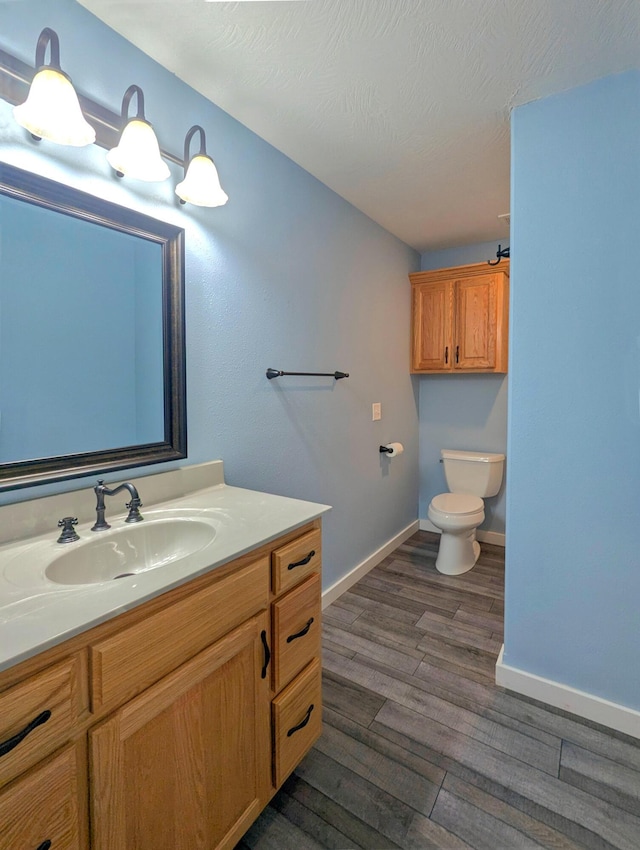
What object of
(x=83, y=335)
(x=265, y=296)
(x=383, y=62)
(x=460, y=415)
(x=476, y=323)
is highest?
(x=383, y=62)

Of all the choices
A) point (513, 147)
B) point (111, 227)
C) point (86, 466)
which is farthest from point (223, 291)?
point (513, 147)

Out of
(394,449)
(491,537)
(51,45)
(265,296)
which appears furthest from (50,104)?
(491,537)

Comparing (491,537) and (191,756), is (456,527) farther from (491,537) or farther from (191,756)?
(191,756)

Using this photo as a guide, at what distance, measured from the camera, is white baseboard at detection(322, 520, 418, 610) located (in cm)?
232

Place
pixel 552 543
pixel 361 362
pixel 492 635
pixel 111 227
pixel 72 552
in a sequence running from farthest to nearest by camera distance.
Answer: pixel 361 362 → pixel 492 635 → pixel 552 543 → pixel 111 227 → pixel 72 552

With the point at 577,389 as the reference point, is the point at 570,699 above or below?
below

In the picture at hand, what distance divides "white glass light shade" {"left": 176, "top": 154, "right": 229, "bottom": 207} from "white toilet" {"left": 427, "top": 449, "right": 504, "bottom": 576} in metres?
2.17

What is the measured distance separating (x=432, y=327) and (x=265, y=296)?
68.2 inches

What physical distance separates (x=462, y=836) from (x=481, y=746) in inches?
13.4

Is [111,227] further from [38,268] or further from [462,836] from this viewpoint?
[462,836]

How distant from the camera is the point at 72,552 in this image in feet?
3.30

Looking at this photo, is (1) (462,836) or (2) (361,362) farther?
(2) (361,362)

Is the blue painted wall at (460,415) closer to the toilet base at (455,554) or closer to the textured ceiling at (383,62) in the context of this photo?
the toilet base at (455,554)

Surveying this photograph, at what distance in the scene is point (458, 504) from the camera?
272cm
